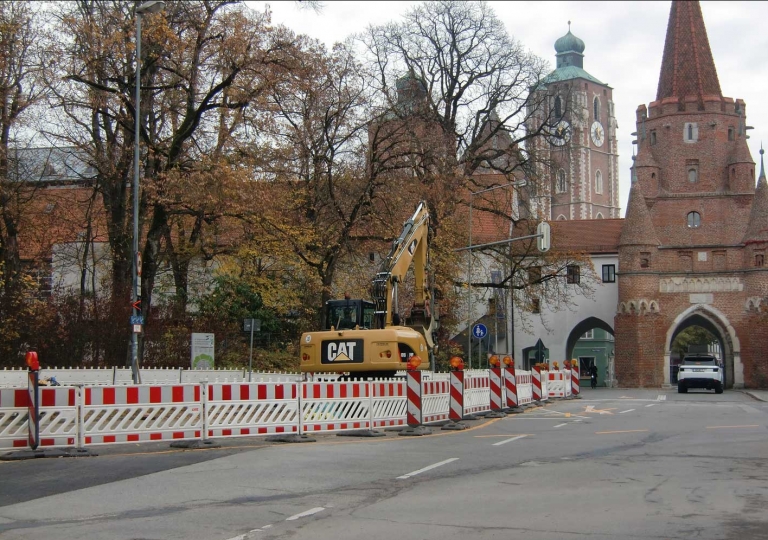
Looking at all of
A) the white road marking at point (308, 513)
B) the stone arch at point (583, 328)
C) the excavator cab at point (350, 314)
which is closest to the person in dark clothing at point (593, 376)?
the stone arch at point (583, 328)

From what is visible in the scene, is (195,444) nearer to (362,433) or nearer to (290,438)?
(290,438)

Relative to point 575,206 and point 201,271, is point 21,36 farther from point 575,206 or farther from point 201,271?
point 575,206

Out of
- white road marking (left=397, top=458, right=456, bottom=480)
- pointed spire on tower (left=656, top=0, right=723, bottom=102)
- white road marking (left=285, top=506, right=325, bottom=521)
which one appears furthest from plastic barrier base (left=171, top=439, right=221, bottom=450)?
pointed spire on tower (left=656, top=0, right=723, bottom=102)

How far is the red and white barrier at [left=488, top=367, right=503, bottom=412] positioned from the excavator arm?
1801 millimetres

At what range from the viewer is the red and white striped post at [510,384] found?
1055 inches

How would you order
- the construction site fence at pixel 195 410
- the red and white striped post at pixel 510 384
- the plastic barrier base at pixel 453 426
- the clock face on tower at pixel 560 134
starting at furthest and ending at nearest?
the clock face on tower at pixel 560 134, the red and white striped post at pixel 510 384, the plastic barrier base at pixel 453 426, the construction site fence at pixel 195 410

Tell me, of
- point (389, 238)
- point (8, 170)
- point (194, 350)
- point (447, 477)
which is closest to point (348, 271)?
point (389, 238)

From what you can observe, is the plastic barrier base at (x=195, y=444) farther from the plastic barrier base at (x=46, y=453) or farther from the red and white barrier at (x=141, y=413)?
the plastic barrier base at (x=46, y=453)

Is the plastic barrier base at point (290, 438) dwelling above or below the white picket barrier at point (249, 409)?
below

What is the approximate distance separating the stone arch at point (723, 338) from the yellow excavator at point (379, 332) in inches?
1567

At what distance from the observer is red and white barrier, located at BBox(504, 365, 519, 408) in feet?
88.0

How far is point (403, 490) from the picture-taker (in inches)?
430

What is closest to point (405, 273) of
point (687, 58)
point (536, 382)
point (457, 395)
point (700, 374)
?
point (457, 395)

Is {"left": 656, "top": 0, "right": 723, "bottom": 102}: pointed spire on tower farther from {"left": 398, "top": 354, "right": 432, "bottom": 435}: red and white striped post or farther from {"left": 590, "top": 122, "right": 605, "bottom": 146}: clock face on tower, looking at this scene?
{"left": 590, "top": 122, "right": 605, "bottom": 146}: clock face on tower
